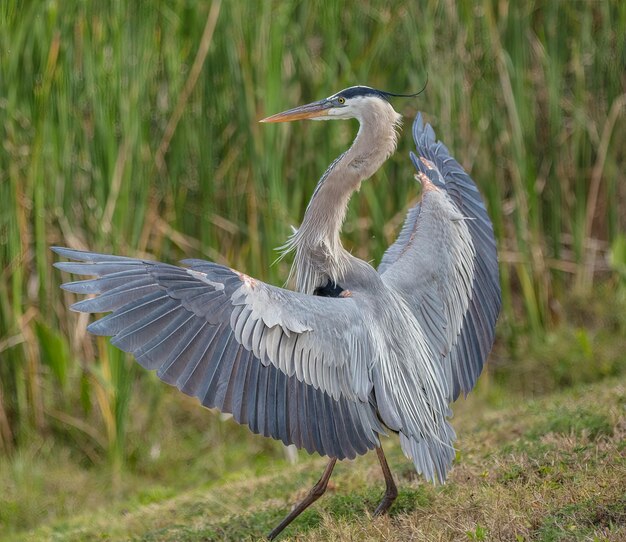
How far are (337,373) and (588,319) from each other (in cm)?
421

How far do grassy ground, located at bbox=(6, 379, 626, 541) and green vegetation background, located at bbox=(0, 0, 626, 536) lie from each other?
1.72 ft

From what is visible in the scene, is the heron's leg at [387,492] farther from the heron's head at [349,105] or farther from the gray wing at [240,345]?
the heron's head at [349,105]

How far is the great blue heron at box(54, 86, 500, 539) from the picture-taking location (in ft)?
11.8

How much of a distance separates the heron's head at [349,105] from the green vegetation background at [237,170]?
205 cm

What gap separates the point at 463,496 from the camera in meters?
3.88

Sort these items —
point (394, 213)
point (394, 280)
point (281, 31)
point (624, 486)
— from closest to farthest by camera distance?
point (624, 486) < point (394, 280) < point (281, 31) < point (394, 213)

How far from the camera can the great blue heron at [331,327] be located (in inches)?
142

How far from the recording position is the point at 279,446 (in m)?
6.73

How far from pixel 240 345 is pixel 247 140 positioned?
131 inches

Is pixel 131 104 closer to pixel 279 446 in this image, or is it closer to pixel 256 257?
pixel 256 257

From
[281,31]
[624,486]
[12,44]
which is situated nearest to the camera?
[624,486]

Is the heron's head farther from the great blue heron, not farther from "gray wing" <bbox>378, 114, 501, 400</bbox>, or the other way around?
"gray wing" <bbox>378, 114, 501, 400</bbox>

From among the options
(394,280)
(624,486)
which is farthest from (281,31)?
(624,486)

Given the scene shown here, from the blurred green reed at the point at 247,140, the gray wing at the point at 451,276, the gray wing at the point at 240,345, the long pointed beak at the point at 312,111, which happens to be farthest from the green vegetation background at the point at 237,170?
the gray wing at the point at 240,345
